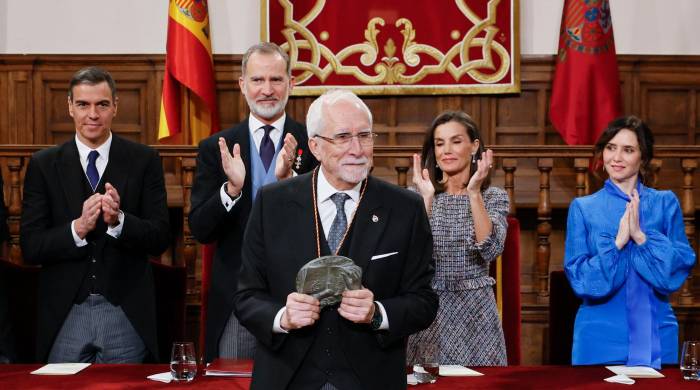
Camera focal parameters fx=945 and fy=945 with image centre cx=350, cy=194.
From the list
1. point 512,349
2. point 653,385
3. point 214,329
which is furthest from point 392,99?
point 653,385

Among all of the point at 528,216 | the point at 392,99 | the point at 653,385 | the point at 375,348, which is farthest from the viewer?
the point at 392,99

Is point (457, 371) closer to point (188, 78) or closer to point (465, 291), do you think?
point (465, 291)

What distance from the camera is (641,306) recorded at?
3.49 metres

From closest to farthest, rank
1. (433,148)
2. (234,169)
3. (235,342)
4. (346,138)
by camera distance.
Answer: (346,138)
(234,169)
(235,342)
(433,148)

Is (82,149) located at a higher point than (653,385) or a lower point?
higher

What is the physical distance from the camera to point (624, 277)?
3471mm

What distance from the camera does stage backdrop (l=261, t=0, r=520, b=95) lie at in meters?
6.30

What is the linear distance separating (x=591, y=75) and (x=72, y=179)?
3610mm

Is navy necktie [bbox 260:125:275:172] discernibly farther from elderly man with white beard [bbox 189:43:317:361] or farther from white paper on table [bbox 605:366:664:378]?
white paper on table [bbox 605:366:664:378]

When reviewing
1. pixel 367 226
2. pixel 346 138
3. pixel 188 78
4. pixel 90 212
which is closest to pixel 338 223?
pixel 367 226

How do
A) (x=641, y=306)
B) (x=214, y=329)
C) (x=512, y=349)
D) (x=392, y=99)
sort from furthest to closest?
(x=392, y=99)
(x=512, y=349)
(x=641, y=306)
(x=214, y=329)

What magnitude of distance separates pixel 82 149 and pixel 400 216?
1661 millimetres

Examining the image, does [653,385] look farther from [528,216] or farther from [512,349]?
[528,216]

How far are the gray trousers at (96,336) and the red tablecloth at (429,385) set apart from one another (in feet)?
1.37
